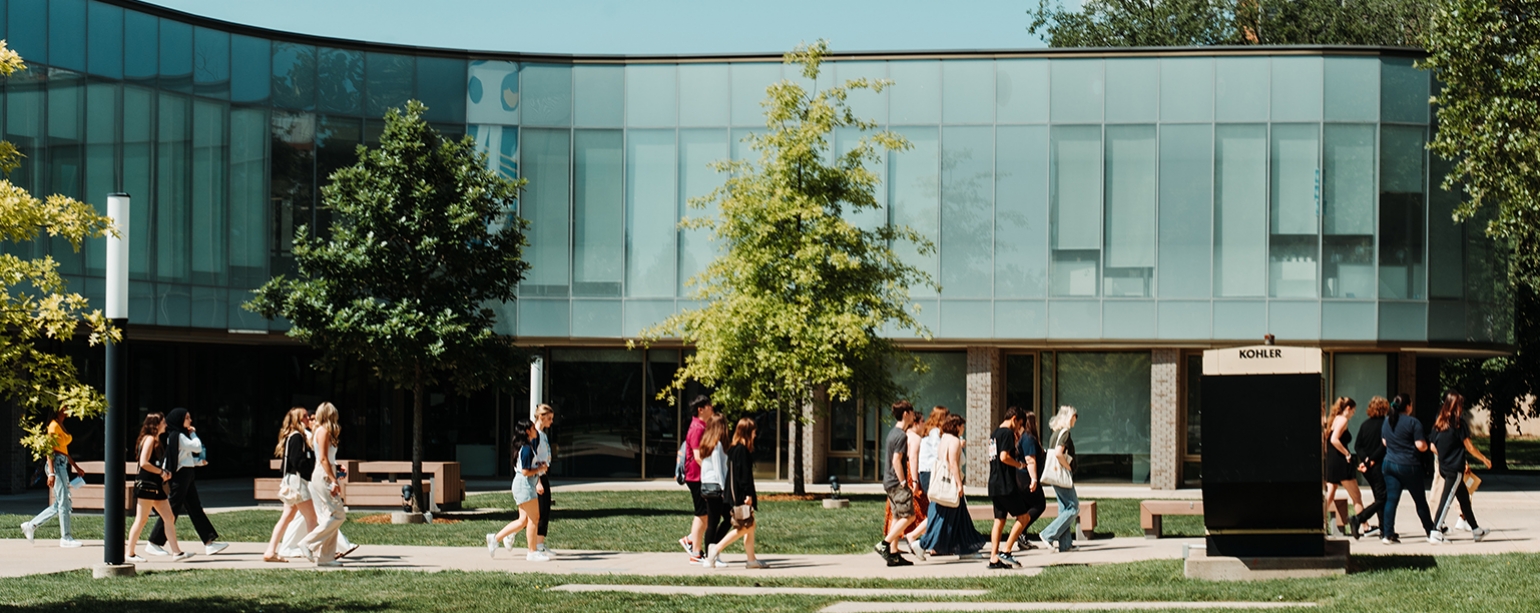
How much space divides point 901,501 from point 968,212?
1753cm

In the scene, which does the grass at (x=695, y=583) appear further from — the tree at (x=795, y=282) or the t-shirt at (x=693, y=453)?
the tree at (x=795, y=282)

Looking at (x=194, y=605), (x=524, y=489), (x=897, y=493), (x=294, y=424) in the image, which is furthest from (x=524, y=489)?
(x=194, y=605)

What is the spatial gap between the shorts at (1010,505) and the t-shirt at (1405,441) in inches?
166

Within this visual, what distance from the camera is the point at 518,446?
16.6 metres

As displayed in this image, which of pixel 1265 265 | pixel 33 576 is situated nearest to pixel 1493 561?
pixel 33 576

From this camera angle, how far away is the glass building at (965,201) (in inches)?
1211

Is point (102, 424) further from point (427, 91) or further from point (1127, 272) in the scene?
point (1127, 272)

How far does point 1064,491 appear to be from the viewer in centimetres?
Result: 1673

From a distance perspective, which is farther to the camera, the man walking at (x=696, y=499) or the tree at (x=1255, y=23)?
the tree at (x=1255, y=23)

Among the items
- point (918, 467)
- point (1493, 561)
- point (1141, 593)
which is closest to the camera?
point (1141, 593)

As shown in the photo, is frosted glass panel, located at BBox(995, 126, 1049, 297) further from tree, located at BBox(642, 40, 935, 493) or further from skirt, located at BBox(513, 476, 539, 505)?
skirt, located at BBox(513, 476, 539, 505)

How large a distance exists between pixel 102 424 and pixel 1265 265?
23.3 metres

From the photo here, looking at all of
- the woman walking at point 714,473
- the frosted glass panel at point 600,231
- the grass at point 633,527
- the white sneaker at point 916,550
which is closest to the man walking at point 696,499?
the woman walking at point 714,473

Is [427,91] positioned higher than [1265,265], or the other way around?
[427,91]
